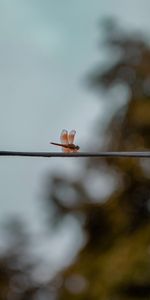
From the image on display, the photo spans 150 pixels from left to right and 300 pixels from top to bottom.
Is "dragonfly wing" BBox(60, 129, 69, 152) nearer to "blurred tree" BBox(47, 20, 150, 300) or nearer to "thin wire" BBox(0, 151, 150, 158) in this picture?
"thin wire" BBox(0, 151, 150, 158)

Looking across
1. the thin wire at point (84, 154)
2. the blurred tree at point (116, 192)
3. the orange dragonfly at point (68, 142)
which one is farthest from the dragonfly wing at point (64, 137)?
the blurred tree at point (116, 192)

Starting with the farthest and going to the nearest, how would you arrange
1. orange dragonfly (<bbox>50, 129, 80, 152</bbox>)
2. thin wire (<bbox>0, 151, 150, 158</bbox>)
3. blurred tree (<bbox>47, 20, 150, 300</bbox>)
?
blurred tree (<bbox>47, 20, 150, 300</bbox>)
orange dragonfly (<bbox>50, 129, 80, 152</bbox>)
thin wire (<bbox>0, 151, 150, 158</bbox>)

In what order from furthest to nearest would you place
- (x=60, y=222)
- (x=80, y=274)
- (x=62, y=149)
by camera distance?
(x=60, y=222) < (x=80, y=274) < (x=62, y=149)

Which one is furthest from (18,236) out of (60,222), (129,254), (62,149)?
(62,149)

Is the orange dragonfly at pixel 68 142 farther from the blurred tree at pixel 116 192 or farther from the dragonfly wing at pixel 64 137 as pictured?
the blurred tree at pixel 116 192

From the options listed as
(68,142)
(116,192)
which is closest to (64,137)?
(68,142)

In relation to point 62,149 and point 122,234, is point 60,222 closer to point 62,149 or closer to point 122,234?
point 122,234

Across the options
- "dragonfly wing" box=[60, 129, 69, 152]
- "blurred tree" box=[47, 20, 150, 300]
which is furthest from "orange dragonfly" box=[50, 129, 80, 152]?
"blurred tree" box=[47, 20, 150, 300]
